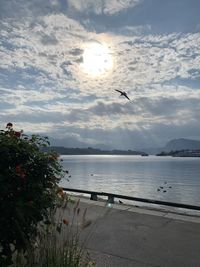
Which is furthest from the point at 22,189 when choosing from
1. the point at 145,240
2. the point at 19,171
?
the point at 145,240

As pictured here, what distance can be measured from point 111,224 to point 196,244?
249 cm

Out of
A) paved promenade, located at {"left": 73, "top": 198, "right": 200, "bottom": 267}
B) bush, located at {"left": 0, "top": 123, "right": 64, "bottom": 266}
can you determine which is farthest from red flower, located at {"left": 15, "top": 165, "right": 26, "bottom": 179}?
paved promenade, located at {"left": 73, "top": 198, "right": 200, "bottom": 267}

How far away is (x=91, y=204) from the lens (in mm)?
12328

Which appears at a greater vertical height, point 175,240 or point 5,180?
point 5,180

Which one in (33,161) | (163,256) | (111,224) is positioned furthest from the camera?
(111,224)

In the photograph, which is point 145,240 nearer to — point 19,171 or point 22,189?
point 22,189

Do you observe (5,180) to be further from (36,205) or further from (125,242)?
(125,242)

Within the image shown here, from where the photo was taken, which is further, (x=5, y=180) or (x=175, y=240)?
(x=175, y=240)

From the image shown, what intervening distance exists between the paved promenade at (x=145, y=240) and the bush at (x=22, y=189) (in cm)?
117

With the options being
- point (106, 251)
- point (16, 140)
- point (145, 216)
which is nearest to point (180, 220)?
point (145, 216)

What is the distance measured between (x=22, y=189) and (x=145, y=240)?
4.25 meters

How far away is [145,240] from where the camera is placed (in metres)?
7.59

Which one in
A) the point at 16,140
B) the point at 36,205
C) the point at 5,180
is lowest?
the point at 36,205

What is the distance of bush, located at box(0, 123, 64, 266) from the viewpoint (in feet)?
13.2
